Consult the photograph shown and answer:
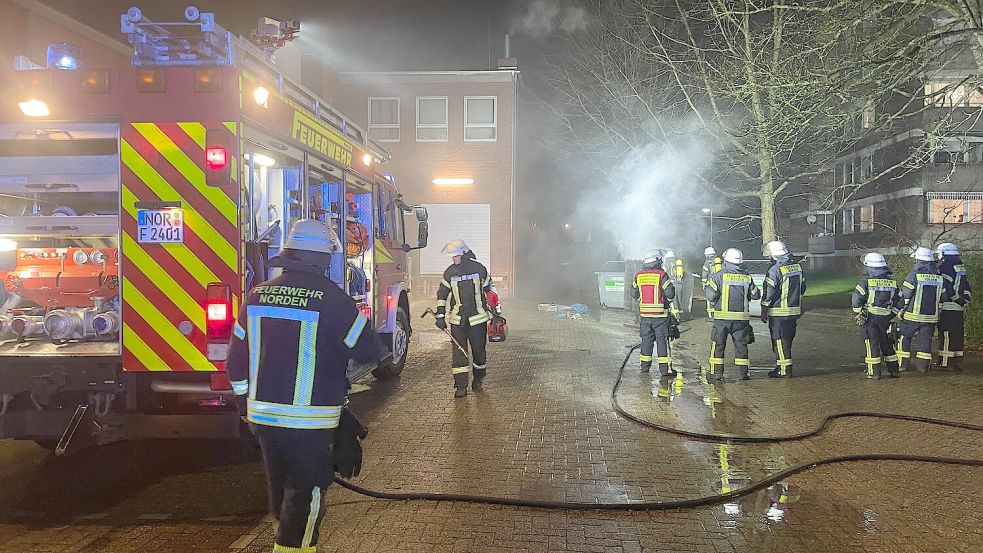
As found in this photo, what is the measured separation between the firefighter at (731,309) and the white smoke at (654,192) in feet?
36.7

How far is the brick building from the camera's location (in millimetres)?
25141

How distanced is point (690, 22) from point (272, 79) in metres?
13.6

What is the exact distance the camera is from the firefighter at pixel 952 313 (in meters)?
9.48

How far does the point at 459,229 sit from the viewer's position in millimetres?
25172

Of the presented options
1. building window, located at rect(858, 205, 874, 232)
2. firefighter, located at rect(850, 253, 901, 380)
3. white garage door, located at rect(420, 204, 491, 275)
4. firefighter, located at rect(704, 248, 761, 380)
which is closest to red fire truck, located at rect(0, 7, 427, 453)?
firefighter, located at rect(704, 248, 761, 380)

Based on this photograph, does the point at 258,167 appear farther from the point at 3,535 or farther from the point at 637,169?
the point at 637,169

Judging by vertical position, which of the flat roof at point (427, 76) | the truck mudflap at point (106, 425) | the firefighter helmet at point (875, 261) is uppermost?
the flat roof at point (427, 76)

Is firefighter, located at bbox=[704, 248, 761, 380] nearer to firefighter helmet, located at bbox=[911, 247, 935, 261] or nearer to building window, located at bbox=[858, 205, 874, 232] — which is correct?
firefighter helmet, located at bbox=[911, 247, 935, 261]

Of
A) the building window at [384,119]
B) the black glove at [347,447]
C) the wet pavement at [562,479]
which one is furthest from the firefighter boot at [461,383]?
the building window at [384,119]

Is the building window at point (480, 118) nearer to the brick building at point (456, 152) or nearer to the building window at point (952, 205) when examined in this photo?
the brick building at point (456, 152)

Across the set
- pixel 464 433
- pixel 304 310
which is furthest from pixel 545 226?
pixel 304 310

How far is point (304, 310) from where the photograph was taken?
3.08m

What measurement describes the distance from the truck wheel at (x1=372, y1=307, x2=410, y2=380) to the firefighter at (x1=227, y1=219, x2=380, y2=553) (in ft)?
18.0

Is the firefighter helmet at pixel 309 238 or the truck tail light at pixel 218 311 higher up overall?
the firefighter helmet at pixel 309 238
